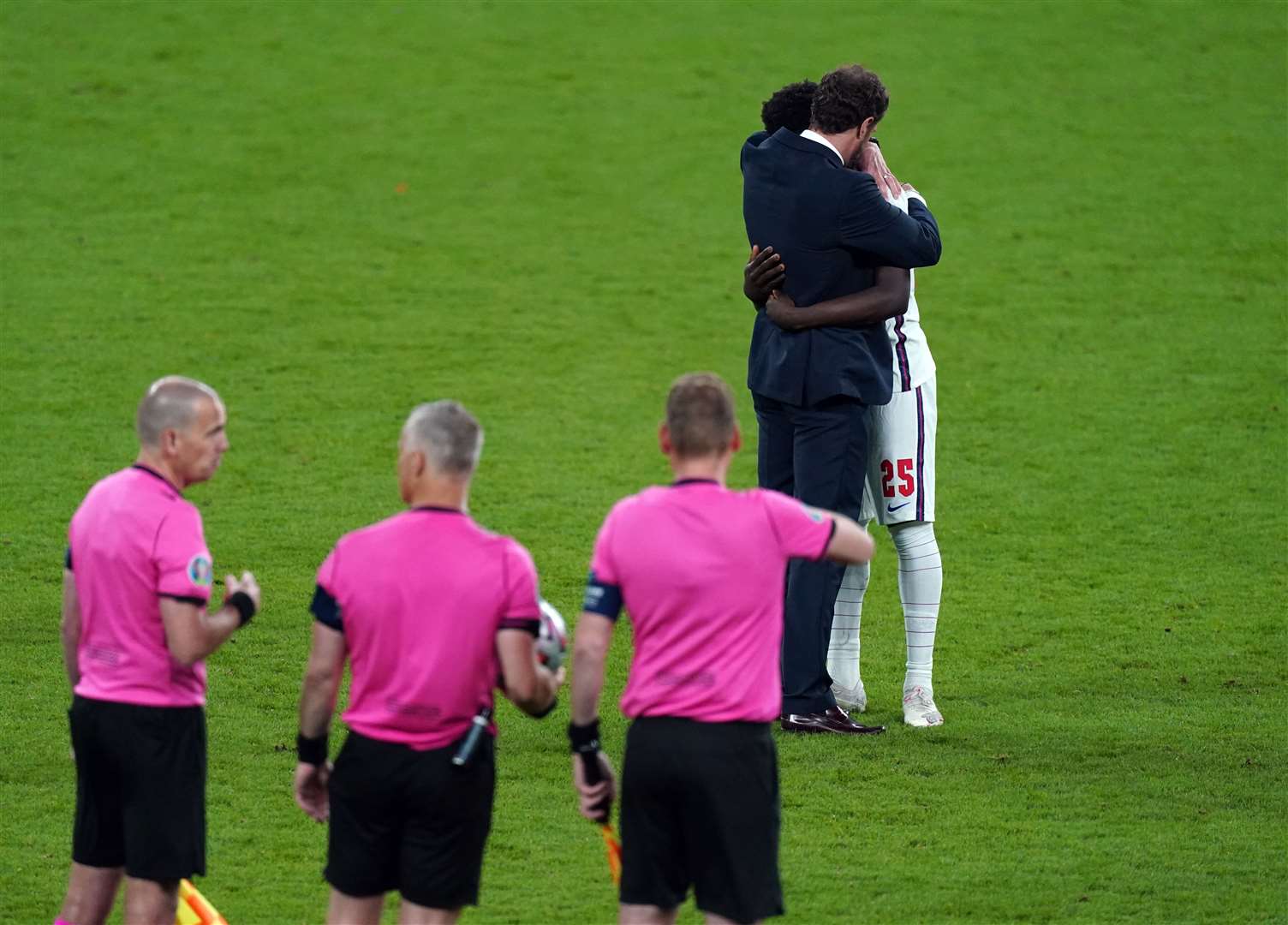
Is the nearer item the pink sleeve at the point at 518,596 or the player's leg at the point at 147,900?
the pink sleeve at the point at 518,596

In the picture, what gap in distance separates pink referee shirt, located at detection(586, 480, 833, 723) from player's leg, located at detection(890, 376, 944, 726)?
8.55ft

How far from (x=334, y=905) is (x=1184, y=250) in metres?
12.1

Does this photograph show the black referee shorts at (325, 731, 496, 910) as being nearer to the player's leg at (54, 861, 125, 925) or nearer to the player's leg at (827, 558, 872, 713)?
the player's leg at (54, 861, 125, 925)

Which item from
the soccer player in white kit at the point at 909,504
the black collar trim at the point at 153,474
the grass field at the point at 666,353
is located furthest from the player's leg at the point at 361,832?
the soccer player in white kit at the point at 909,504

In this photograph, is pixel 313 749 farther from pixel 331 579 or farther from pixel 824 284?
pixel 824 284

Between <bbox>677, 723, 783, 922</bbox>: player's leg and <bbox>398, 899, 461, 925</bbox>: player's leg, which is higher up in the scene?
<bbox>677, 723, 783, 922</bbox>: player's leg

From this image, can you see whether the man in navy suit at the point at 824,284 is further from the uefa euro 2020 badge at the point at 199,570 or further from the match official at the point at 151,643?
the uefa euro 2020 badge at the point at 199,570

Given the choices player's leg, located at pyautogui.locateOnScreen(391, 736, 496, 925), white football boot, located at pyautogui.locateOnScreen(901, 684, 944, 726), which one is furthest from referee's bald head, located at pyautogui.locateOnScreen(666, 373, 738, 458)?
white football boot, located at pyautogui.locateOnScreen(901, 684, 944, 726)

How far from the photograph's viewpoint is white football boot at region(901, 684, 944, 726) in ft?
20.8

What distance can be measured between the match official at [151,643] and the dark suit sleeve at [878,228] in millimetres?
2670

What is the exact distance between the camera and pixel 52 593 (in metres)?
8.00

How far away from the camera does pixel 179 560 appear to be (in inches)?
147

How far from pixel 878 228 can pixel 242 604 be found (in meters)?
2.82

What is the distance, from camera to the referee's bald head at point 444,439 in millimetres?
3613
